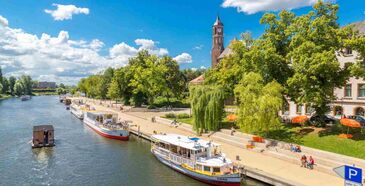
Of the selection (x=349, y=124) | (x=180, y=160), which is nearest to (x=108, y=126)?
(x=180, y=160)

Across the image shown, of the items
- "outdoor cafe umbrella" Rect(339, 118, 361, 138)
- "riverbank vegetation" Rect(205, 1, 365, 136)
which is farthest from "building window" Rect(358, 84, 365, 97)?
"outdoor cafe umbrella" Rect(339, 118, 361, 138)

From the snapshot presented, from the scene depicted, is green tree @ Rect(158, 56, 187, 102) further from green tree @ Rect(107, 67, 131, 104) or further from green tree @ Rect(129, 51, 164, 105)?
green tree @ Rect(107, 67, 131, 104)

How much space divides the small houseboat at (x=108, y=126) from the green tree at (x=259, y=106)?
19.3 meters

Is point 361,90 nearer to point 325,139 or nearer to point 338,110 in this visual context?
point 338,110

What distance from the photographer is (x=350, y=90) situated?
1871 inches

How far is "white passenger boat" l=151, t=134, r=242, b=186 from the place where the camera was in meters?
26.2

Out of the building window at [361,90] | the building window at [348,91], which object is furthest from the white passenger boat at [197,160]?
the building window at [361,90]

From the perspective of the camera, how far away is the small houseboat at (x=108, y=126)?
150 ft

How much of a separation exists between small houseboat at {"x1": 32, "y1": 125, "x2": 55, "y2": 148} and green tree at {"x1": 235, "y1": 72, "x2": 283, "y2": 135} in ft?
87.3

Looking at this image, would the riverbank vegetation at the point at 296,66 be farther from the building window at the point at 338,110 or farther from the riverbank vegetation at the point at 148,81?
the riverbank vegetation at the point at 148,81

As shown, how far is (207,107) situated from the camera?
41.8 metres

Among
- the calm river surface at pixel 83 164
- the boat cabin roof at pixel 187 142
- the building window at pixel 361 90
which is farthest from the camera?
the building window at pixel 361 90

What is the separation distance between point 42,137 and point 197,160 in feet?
80.8

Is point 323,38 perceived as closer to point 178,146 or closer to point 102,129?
point 178,146
